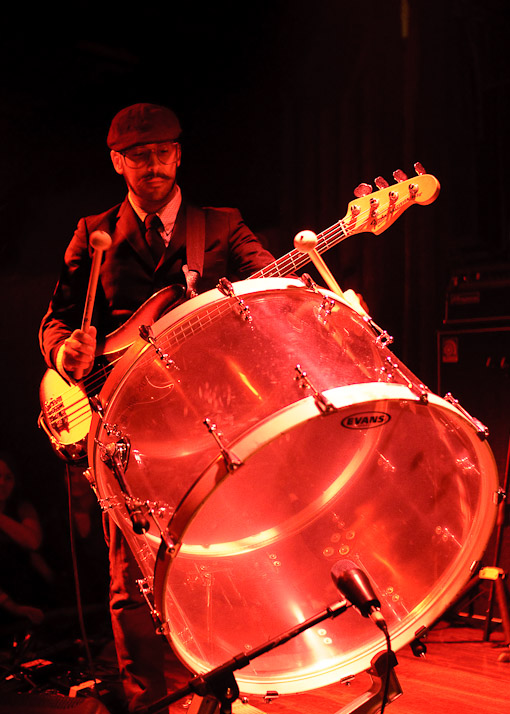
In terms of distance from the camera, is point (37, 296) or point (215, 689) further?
point (37, 296)

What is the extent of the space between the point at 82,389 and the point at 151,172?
3.16 ft

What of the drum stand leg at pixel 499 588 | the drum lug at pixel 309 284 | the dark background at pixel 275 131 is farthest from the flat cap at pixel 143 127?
the drum stand leg at pixel 499 588

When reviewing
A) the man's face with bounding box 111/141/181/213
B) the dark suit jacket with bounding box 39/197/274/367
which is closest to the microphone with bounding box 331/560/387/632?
the dark suit jacket with bounding box 39/197/274/367

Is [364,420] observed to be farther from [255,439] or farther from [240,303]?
[240,303]

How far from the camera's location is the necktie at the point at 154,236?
8.63 feet

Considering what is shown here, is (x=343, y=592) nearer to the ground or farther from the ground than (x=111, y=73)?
nearer to the ground

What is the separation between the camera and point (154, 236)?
2.65 m

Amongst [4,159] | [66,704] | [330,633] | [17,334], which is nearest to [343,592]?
[330,633]

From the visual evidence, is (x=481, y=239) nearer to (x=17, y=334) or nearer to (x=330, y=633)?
(x=17, y=334)

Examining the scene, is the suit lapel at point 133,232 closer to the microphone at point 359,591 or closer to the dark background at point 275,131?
the dark background at point 275,131

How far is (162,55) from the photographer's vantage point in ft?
11.1

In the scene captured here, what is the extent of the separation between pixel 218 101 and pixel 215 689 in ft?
9.62

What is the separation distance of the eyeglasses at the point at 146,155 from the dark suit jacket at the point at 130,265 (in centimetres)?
16

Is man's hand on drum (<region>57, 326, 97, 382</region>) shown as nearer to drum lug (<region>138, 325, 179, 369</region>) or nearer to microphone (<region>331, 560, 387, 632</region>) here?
drum lug (<region>138, 325, 179, 369</region>)
